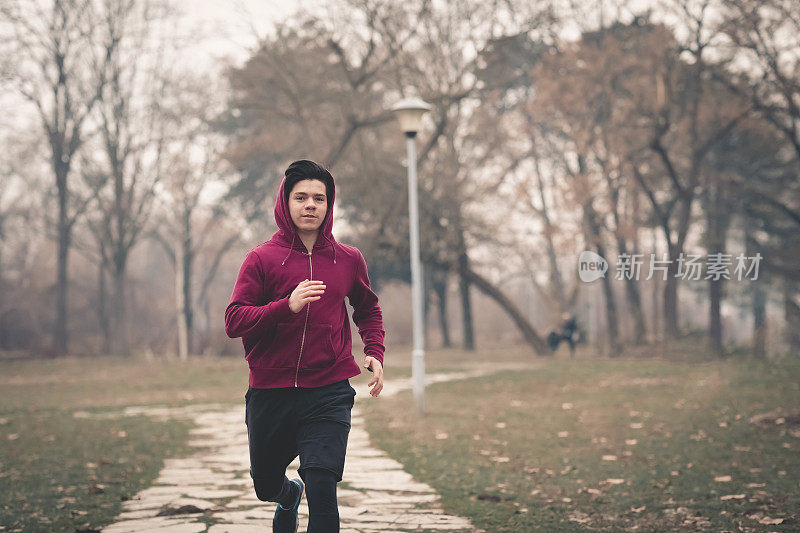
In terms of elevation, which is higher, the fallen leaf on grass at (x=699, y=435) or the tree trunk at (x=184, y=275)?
the tree trunk at (x=184, y=275)

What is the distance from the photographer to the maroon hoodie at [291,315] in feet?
12.5

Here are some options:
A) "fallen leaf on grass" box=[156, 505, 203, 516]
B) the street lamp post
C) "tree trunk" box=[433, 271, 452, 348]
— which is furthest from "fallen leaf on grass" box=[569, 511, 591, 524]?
"tree trunk" box=[433, 271, 452, 348]

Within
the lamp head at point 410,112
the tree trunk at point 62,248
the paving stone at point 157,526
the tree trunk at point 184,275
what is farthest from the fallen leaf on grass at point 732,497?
the tree trunk at point 184,275

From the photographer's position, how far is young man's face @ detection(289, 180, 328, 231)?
3906 mm

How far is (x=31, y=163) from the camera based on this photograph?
34.9m

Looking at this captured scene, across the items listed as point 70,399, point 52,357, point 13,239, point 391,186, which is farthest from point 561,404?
point 13,239

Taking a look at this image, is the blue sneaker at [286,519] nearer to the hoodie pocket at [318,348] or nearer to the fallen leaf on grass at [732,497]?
the hoodie pocket at [318,348]

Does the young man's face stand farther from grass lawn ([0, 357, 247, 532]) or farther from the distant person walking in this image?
grass lawn ([0, 357, 247, 532])

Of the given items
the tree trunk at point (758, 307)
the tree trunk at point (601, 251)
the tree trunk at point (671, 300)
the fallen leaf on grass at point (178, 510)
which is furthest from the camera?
the tree trunk at point (601, 251)

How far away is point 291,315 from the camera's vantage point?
3.70 metres

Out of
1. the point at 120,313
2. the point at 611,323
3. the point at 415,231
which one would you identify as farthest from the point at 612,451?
the point at 120,313

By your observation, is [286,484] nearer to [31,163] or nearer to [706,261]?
[706,261]

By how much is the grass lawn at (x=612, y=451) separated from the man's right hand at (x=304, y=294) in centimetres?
250

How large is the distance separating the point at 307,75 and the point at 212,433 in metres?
15.7
